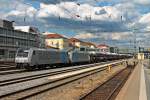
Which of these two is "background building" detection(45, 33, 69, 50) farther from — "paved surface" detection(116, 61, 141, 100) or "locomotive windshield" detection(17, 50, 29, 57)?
"paved surface" detection(116, 61, 141, 100)

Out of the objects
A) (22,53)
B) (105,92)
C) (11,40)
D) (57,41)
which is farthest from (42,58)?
(57,41)

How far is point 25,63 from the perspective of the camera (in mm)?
40500

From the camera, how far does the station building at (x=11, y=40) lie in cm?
8631

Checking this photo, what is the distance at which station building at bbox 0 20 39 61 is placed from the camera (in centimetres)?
8631

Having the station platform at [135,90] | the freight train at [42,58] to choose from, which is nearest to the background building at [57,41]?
the freight train at [42,58]

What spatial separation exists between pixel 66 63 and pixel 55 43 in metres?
104

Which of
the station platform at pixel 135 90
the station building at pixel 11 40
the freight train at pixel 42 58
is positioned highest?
the station building at pixel 11 40

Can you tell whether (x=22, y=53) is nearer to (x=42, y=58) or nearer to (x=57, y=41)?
(x=42, y=58)

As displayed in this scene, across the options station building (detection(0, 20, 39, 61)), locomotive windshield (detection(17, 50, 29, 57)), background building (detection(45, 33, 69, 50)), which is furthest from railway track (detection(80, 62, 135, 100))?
background building (detection(45, 33, 69, 50))

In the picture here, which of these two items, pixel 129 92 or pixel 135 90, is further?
pixel 135 90

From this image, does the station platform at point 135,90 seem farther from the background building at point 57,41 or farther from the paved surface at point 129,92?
the background building at point 57,41

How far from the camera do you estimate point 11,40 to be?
91.9 metres

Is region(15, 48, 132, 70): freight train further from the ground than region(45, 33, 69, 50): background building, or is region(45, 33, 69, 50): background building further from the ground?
region(45, 33, 69, 50): background building

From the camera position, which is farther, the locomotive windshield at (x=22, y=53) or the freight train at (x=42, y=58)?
the locomotive windshield at (x=22, y=53)
